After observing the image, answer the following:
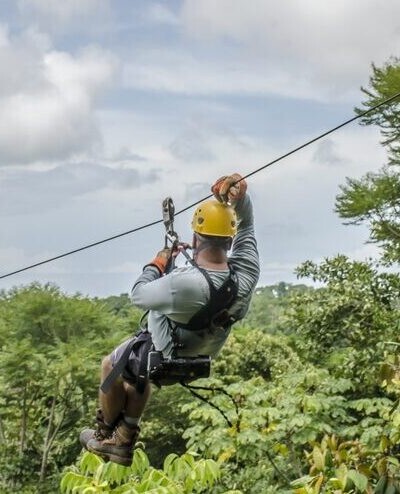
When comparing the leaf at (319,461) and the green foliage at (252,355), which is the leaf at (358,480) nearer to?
the leaf at (319,461)

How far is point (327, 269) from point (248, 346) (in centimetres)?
441

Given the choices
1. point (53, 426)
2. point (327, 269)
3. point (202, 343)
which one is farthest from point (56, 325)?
point (202, 343)

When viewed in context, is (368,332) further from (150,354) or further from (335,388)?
(150,354)

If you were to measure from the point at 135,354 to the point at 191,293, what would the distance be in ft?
1.52

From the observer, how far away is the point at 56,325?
1436 centimetres

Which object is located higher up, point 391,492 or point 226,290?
point 226,290

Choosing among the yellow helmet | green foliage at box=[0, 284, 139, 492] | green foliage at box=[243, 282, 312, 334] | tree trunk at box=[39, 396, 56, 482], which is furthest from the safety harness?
green foliage at box=[243, 282, 312, 334]

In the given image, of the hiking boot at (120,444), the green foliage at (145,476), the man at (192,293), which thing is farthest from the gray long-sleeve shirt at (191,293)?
the green foliage at (145,476)

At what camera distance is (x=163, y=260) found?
9.71 ft

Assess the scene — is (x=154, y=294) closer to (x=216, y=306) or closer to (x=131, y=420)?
(x=216, y=306)

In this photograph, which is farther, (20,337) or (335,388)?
(20,337)

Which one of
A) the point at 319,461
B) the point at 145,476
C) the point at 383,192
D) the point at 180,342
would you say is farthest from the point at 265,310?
the point at 180,342

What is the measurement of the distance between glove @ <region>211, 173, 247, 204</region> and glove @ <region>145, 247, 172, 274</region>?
0.88 ft

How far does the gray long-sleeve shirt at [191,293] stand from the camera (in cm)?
278
